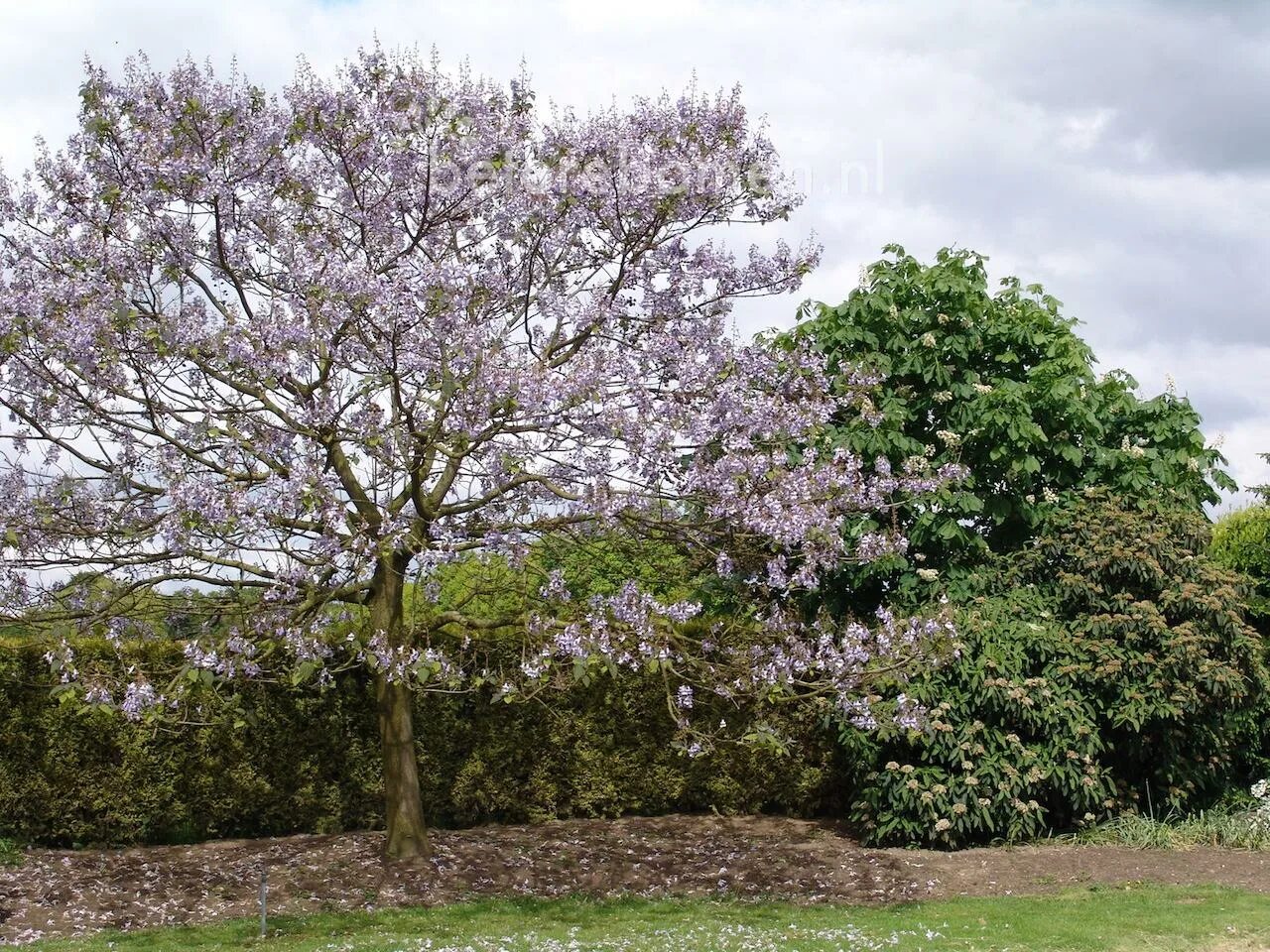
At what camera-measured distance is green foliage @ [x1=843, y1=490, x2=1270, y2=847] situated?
1224 cm

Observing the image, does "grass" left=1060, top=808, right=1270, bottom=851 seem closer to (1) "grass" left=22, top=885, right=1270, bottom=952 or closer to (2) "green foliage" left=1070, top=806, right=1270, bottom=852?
(2) "green foliage" left=1070, top=806, right=1270, bottom=852

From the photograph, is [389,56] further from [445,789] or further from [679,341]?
[445,789]

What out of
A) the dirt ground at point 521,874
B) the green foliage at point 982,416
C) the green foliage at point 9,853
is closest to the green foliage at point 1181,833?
the dirt ground at point 521,874

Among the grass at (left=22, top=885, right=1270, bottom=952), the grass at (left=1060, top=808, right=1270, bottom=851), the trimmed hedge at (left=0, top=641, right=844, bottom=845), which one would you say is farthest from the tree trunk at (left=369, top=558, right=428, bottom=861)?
the grass at (left=1060, top=808, right=1270, bottom=851)

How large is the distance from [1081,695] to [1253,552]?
436 cm

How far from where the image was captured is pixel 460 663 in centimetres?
1312

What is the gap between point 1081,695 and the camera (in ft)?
41.2

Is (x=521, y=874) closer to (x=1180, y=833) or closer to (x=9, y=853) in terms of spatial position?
(x=9, y=853)

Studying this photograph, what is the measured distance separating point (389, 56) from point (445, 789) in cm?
749

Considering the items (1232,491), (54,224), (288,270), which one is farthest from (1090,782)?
(54,224)

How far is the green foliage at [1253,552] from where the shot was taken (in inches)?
585

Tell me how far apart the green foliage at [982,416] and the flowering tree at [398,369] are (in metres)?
2.79

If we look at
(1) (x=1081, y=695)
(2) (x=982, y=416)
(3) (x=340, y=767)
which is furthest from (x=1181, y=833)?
(3) (x=340, y=767)

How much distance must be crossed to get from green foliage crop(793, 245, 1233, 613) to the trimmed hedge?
2542 mm
